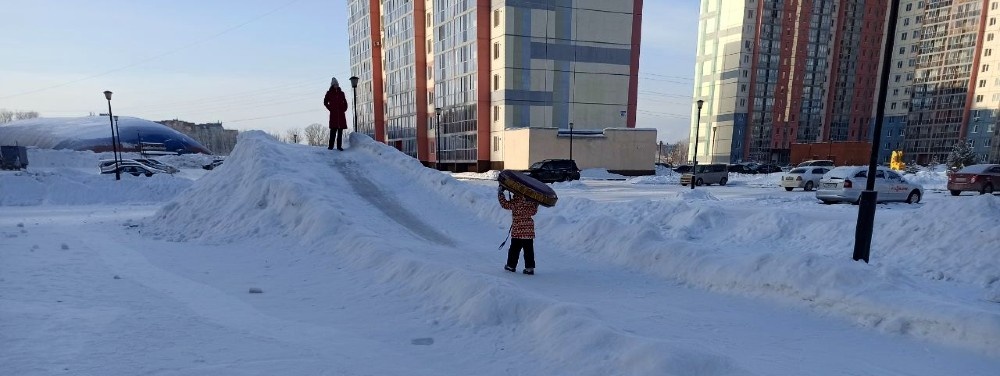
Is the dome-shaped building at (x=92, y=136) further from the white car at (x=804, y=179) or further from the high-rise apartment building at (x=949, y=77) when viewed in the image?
the high-rise apartment building at (x=949, y=77)

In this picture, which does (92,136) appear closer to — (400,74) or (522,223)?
(400,74)

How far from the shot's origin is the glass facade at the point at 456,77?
146 feet

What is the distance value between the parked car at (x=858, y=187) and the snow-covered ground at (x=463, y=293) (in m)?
6.48

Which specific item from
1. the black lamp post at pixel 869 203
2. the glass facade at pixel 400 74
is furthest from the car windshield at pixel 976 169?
the glass facade at pixel 400 74

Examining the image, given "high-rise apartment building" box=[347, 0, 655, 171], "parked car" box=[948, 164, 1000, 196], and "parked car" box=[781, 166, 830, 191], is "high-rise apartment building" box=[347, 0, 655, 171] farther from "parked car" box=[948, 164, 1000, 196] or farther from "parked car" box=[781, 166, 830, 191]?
"parked car" box=[948, 164, 1000, 196]

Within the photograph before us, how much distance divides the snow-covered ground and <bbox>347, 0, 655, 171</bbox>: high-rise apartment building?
29812 mm

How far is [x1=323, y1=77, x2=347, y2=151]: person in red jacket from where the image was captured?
14.4 metres

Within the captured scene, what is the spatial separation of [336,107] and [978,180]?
87.0 ft

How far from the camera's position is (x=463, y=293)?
475 cm

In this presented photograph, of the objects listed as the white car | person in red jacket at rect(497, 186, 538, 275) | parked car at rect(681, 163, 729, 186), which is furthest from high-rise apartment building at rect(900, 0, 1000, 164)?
person in red jacket at rect(497, 186, 538, 275)

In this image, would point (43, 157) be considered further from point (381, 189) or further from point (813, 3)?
point (813, 3)

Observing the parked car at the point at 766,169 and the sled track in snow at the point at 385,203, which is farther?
the parked car at the point at 766,169

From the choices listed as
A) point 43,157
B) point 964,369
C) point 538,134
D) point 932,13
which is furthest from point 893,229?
point 932,13

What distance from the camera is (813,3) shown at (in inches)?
2901
